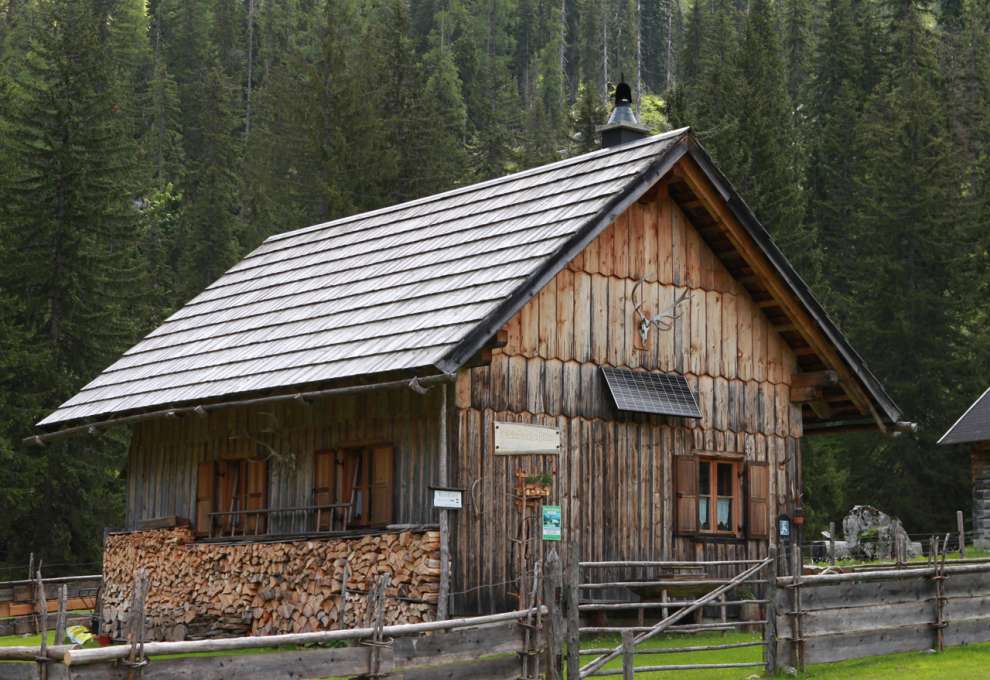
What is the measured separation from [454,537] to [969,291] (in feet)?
135

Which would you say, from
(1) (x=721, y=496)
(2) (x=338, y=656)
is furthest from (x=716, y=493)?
(2) (x=338, y=656)

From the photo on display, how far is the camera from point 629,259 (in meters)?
21.2

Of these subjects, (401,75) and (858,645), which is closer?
(858,645)

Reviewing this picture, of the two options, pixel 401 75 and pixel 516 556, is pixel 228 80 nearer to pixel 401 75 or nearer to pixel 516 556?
pixel 401 75

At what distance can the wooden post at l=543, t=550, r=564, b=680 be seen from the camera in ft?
50.0

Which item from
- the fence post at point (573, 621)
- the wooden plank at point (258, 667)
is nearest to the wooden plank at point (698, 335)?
the fence post at point (573, 621)

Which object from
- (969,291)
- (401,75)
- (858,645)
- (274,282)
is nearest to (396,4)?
(401,75)

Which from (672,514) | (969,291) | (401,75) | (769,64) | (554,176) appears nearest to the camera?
(672,514)

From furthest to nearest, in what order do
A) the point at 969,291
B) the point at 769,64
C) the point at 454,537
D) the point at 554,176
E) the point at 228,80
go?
the point at 228,80 < the point at 769,64 < the point at 969,291 < the point at 554,176 < the point at 454,537

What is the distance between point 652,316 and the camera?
21.4m

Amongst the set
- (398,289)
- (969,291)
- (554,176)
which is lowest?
(398,289)

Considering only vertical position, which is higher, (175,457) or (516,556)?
(175,457)

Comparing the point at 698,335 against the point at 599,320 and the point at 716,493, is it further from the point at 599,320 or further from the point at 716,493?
the point at 716,493

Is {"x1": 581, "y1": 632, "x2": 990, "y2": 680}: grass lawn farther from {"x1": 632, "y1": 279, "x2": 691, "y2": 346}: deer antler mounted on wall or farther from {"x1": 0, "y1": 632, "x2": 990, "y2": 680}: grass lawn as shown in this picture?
{"x1": 632, "y1": 279, "x2": 691, "y2": 346}: deer antler mounted on wall
